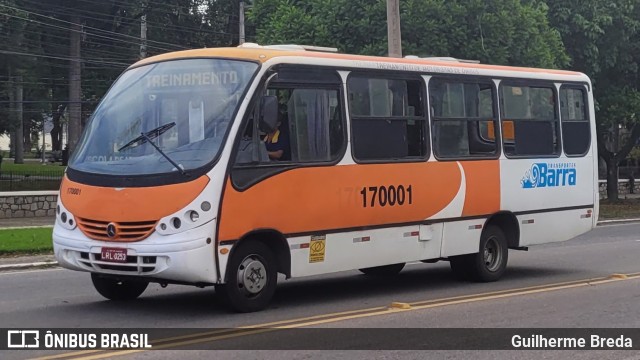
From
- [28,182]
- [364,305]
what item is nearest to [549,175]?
[364,305]

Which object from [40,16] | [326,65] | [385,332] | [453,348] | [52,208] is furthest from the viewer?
[40,16]

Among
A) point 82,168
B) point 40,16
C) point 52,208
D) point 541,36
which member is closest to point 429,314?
point 82,168

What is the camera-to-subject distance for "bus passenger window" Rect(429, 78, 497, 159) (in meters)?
12.3

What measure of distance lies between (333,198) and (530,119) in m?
4.57

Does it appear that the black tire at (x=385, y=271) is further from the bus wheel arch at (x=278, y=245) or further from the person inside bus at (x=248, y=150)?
the person inside bus at (x=248, y=150)

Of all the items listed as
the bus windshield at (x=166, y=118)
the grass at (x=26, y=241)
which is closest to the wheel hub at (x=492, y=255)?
the bus windshield at (x=166, y=118)

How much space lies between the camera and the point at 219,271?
9.28 m

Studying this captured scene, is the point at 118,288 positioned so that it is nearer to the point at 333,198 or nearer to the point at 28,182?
the point at 333,198

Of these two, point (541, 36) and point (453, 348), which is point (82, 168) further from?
point (541, 36)

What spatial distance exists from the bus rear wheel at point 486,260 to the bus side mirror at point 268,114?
13.6ft

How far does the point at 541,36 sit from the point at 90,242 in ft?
61.2

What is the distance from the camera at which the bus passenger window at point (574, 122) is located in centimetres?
1450

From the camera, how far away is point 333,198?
10.6 m

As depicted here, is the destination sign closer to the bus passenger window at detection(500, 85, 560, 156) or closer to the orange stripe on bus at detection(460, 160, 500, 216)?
the orange stripe on bus at detection(460, 160, 500, 216)
